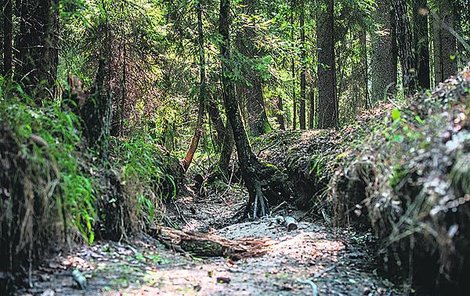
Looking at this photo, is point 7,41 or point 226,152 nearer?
point 7,41

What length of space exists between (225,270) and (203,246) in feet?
3.08

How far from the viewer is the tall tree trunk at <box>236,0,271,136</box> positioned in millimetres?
10688

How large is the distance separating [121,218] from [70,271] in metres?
1.10

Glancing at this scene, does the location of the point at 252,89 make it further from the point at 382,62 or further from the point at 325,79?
the point at 382,62

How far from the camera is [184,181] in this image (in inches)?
448

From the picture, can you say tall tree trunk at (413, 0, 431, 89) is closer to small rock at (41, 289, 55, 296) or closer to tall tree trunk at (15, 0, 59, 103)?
tall tree trunk at (15, 0, 59, 103)

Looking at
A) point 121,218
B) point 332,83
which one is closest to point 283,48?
point 332,83

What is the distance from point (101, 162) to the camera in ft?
17.5

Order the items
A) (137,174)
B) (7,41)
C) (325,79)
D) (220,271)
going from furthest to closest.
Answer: (325,79) < (7,41) < (137,174) < (220,271)

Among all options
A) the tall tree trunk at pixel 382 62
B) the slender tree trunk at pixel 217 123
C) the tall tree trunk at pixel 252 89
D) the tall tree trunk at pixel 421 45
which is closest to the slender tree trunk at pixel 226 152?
the slender tree trunk at pixel 217 123

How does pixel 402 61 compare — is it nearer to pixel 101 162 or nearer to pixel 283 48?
pixel 283 48

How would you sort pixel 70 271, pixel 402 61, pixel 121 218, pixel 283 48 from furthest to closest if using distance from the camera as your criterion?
pixel 283 48
pixel 402 61
pixel 121 218
pixel 70 271

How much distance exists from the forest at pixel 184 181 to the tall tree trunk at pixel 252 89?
6.8 inches

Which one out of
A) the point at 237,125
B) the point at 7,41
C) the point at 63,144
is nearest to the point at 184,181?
the point at 237,125
